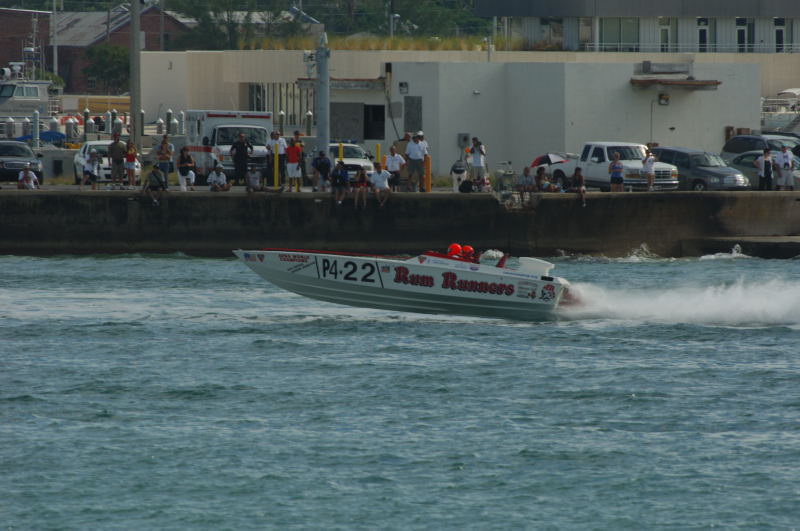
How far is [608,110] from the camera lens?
4122cm

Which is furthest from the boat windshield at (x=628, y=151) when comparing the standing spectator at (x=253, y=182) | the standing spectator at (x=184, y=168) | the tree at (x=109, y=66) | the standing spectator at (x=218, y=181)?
the tree at (x=109, y=66)

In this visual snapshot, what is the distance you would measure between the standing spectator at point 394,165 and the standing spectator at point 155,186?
5.58 metres

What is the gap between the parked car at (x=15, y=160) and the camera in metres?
37.9

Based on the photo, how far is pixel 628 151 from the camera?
36.2 meters

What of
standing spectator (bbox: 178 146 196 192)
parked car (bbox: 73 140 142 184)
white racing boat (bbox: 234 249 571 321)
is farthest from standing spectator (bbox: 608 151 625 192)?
parked car (bbox: 73 140 142 184)

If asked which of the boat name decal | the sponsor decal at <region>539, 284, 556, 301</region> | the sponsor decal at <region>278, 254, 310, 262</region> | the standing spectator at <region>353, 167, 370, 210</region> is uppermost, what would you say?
the standing spectator at <region>353, 167, 370, 210</region>

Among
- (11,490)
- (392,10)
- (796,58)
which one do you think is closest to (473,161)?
(11,490)

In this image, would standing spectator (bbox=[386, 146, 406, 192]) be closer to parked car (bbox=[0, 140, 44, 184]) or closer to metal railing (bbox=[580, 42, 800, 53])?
parked car (bbox=[0, 140, 44, 184])

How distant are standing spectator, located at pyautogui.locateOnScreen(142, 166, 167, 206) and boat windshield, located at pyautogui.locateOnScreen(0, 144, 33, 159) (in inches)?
326

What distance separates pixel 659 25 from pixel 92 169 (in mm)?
29632

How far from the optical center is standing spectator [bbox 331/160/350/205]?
105 ft

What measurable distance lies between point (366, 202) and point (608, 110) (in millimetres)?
11853

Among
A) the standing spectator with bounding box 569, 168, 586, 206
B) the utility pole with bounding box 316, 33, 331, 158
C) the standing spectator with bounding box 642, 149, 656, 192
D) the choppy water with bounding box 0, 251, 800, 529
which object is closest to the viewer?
the choppy water with bounding box 0, 251, 800, 529

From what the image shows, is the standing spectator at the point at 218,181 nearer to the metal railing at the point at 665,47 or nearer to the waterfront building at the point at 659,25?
the waterfront building at the point at 659,25
